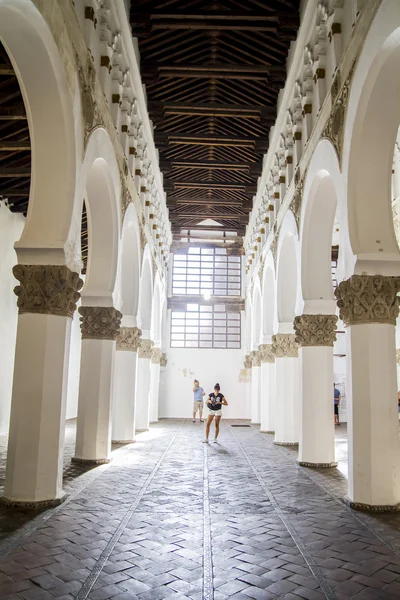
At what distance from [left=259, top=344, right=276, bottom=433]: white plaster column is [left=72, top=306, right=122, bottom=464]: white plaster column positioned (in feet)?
25.2

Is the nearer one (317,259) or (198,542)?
(198,542)

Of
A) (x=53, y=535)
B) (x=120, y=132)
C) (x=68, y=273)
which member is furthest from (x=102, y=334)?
(x=53, y=535)

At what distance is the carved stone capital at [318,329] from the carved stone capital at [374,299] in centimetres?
277

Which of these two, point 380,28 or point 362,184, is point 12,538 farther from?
point 380,28

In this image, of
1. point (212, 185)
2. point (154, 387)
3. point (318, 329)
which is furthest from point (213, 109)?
point (154, 387)

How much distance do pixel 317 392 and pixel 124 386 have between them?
15.5ft

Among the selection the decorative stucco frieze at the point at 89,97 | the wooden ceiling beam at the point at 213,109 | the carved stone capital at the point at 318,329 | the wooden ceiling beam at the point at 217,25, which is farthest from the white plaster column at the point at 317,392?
the wooden ceiling beam at the point at 213,109

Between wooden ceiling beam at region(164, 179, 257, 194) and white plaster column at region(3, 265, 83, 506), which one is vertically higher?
wooden ceiling beam at region(164, 179, 257, 194)

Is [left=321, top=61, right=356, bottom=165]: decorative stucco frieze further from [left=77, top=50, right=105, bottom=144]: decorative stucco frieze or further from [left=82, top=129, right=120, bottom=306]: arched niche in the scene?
[left=82, top=129, right=120, bottom=306]: arched niche

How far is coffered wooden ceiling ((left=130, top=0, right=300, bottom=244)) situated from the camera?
400 inches

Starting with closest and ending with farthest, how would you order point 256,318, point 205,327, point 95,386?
point 95,386 < point 256,318 < point 205,327

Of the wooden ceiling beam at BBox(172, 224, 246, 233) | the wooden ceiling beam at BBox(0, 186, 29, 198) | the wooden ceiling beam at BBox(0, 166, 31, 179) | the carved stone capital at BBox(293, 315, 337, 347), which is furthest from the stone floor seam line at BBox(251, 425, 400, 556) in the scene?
the wooden ceiling beam at BBox(172, 224, 246, 233)

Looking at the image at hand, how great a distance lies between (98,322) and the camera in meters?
9.42

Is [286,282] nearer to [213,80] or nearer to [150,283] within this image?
[150,283]
